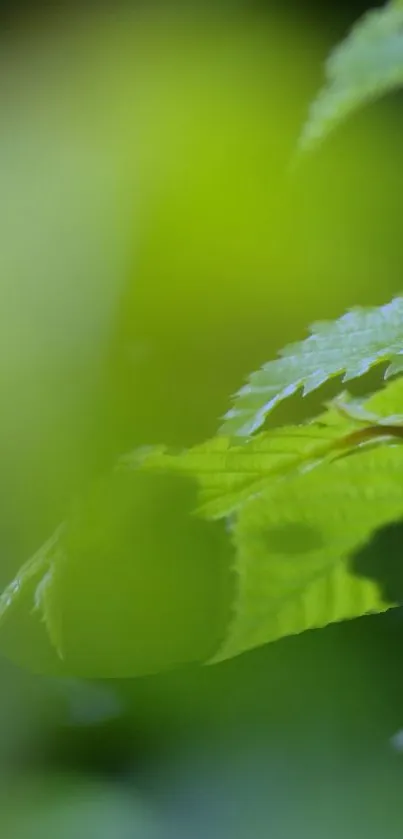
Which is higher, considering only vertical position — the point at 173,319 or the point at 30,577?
the point at 173,319

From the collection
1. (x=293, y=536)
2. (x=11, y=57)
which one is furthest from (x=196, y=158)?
(x=293, y=536)

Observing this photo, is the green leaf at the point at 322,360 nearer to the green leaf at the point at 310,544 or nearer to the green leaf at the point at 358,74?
the green leaf at the point at 310,544

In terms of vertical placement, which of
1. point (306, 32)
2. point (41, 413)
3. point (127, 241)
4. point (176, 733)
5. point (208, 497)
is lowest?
point (176, 733)

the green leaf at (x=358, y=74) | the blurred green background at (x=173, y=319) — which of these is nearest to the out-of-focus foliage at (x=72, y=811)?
the blurred green background at (x=173, y=319)

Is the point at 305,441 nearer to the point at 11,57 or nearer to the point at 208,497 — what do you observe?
the point at 208,497

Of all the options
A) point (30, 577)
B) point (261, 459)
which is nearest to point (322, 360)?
point (261, 459)

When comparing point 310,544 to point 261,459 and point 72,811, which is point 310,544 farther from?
point 72,811

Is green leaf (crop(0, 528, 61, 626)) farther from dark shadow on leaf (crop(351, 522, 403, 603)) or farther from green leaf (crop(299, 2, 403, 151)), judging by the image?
green leaf (crop(299, 2, 403, 151))
